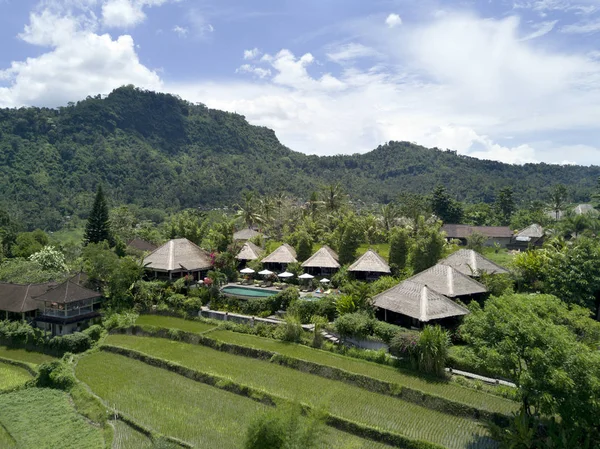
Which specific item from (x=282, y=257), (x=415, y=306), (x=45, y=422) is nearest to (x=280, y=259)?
(x=282, y=257)

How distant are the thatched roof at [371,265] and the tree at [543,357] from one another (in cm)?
1622

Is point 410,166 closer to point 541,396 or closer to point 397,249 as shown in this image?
point 397,249

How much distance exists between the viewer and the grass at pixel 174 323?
2594cm

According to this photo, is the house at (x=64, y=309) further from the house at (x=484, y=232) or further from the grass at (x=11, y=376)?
the house at (x=484, y=232)

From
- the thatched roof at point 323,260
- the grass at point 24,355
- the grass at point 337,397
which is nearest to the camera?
the grass at point 337,397

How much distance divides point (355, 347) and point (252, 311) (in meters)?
7.86

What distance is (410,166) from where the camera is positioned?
183500 mm

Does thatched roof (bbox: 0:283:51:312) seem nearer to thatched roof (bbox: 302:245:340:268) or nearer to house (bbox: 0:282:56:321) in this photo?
house (bbox: 0:282:56:321)

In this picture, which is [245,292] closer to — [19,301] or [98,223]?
[19,301]

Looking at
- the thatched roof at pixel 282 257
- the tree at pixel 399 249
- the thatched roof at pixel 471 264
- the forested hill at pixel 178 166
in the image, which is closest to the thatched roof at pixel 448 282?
the thatched roof at pixel 471 264

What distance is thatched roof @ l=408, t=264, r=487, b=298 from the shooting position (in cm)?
2548

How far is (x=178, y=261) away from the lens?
1339 inches

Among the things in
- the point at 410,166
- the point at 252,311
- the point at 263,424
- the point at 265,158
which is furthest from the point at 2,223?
the point at 410,166

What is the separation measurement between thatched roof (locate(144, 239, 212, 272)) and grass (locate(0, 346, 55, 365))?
9.83 m
